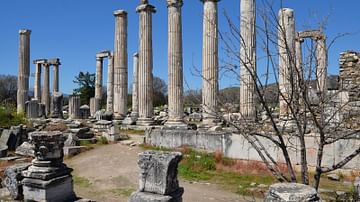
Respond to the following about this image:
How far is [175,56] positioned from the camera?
60.5ft

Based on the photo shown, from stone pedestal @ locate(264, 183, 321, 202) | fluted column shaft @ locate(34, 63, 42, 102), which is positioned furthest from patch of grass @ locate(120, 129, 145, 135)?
fluted column shaft @ locate(34, 63, 42, 102)

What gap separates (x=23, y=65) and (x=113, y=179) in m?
22.6

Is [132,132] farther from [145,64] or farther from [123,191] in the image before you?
[123,191]

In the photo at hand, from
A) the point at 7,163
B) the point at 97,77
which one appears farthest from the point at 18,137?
the point at 97,77

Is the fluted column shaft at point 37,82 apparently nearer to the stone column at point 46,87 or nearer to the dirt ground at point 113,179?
the stone column at point 46,87

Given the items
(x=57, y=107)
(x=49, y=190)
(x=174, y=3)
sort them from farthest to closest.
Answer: (x=57, y=107) < (x=174, y=3) < (x=49, y=190)

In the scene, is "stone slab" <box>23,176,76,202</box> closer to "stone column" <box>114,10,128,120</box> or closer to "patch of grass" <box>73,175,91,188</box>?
"patch of grass" <box>73,175,91,188</box>

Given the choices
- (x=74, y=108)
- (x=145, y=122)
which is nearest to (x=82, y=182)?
(x=145, y=122)

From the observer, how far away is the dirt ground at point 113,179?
873cm

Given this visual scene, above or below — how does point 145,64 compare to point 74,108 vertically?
above

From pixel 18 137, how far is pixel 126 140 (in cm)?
497

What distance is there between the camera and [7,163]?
43.1 ft

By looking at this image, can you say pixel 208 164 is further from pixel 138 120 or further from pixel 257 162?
pixel 138 120

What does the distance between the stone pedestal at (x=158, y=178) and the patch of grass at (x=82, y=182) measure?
14.0 ft
